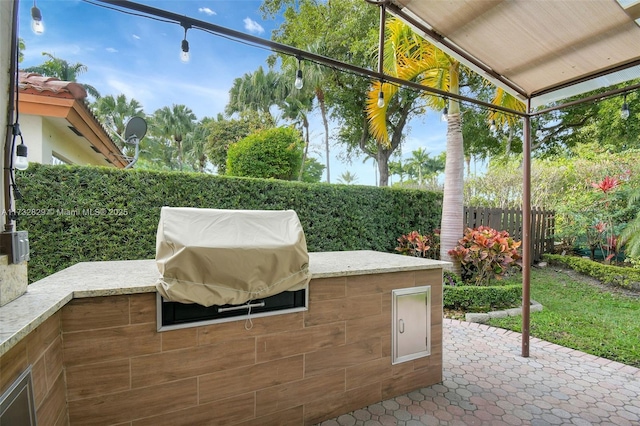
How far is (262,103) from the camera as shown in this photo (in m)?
18.5

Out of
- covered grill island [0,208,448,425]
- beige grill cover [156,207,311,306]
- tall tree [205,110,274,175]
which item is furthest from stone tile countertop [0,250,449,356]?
tall tree [205,110,274,175]

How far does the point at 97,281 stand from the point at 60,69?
73.1ft

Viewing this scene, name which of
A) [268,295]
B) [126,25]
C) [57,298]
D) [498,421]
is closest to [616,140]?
[498,421]

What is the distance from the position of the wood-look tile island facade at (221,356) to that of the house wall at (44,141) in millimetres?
3116

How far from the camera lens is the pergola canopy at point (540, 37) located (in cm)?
207

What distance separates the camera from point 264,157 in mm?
9258

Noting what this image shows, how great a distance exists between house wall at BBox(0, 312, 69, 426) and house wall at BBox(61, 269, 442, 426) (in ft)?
0.18

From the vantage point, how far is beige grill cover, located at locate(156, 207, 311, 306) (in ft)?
5.20

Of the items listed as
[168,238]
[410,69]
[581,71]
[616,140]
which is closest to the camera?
[168,238]

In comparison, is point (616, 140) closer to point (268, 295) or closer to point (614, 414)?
point (614, 414)

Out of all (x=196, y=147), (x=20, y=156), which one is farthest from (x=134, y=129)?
(x=196, y=147)

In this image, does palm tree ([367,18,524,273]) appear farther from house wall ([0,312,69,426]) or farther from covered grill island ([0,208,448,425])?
house wall ([0,312,69,426])

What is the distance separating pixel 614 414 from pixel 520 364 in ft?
2.64

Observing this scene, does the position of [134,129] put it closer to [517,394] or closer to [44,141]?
[44,141]
